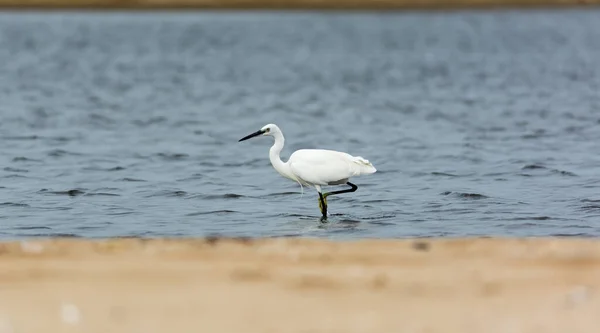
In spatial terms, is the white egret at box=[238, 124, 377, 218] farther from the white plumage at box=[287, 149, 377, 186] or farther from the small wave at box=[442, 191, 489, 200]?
the small wave at box=[442, 191, 489, 200]

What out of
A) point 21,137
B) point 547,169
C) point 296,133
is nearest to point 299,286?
point 547,169

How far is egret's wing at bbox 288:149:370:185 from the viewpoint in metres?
13.0

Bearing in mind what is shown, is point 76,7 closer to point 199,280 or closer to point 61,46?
point 61,46

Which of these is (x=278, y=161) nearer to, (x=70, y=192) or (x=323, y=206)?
(x=323, y=206)

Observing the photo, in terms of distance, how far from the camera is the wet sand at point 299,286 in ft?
19.7

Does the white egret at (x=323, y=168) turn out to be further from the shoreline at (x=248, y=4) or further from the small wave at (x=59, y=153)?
the shoreline at (x=248, y=4)

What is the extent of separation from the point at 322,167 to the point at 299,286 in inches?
247

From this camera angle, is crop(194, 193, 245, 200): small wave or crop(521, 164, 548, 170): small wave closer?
crop(194, 193, 245, 200): small wave

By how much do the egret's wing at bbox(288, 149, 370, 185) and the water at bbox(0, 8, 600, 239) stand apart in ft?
1.56

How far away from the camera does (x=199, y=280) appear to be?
6945 millimetres

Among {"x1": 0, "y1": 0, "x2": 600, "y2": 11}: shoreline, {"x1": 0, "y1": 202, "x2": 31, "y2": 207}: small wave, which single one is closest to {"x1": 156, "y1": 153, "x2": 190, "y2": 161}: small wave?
{"x1": 0, "y1": 202, "x2": 31, "y2": 207}: small wave

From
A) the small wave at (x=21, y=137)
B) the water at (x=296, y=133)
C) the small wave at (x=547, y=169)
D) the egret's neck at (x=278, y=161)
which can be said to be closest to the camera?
the water at (x=296, y=133)

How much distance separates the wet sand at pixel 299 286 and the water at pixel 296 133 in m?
4.06

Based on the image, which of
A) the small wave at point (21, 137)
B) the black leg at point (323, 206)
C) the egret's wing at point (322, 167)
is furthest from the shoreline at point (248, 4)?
the egret's wing at point (322, 167)
